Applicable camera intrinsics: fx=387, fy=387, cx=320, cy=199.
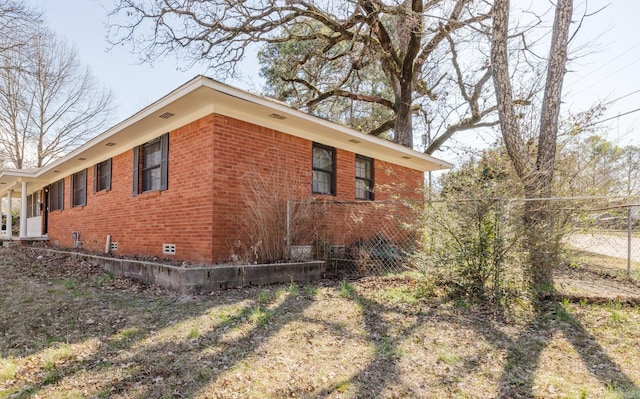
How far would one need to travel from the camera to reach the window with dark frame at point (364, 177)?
9.98 m

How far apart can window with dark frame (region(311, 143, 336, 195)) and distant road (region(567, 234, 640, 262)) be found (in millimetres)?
5030

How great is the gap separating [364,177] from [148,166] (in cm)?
524

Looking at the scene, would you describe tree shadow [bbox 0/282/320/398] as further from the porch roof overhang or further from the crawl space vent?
the porch roof overhang

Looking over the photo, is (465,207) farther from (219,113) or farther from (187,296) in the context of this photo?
(219,113)

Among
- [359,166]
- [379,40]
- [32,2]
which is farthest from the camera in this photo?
[379,40]

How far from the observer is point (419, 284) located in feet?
18.0

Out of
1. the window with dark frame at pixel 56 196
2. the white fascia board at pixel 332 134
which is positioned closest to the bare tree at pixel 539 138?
the white fascia board at pixel 332 134

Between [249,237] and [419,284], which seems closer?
[419,284]

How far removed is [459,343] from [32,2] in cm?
1079

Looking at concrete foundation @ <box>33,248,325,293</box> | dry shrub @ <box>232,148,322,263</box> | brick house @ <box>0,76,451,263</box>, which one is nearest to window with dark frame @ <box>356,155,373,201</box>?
brick house @ <box>0,76,451,263</box>

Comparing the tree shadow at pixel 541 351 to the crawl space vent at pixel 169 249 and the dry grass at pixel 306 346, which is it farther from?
the crawl space vent at pixel 169 249

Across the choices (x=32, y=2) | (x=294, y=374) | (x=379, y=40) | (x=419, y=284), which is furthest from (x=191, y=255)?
(x=379, y=40)

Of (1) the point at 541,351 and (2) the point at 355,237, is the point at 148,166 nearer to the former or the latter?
(2) the point at 355,237

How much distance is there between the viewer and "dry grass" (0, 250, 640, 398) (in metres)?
2.76
